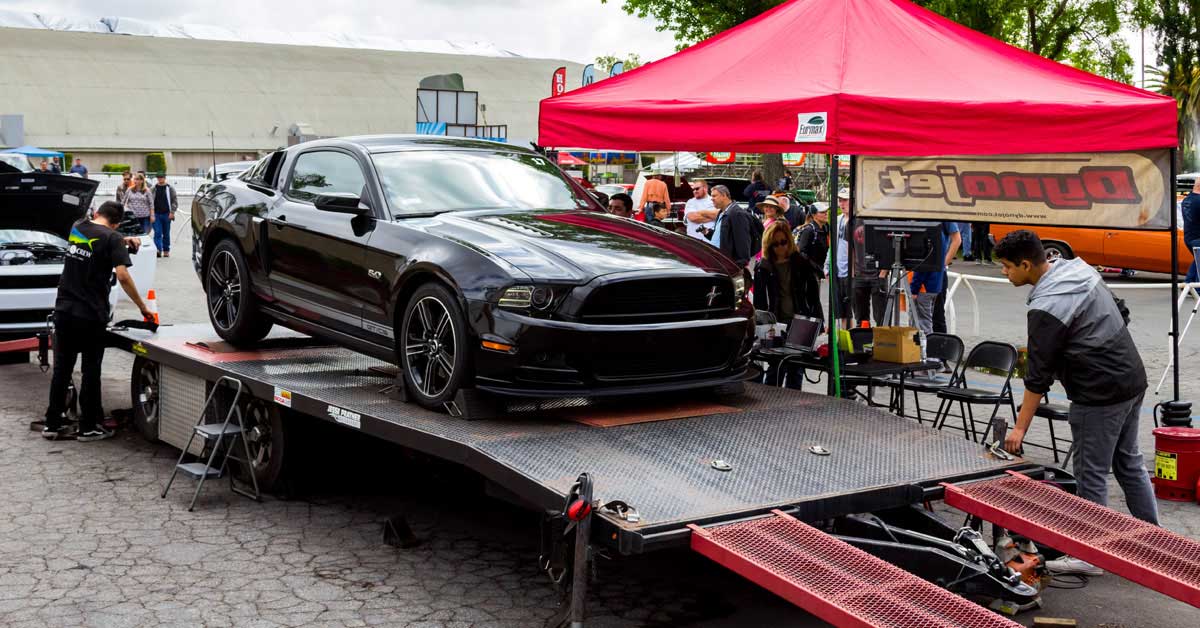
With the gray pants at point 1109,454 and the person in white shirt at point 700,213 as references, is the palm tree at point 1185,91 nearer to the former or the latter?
the person in white shirt at point 700,213

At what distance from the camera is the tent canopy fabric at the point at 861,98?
6676 mm

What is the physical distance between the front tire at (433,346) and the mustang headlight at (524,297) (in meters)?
0.28

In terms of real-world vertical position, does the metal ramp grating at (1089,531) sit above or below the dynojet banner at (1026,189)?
below

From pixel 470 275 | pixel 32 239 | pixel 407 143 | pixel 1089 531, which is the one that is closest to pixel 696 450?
pixel 470 275

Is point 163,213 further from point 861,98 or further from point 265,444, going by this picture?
point 861,98

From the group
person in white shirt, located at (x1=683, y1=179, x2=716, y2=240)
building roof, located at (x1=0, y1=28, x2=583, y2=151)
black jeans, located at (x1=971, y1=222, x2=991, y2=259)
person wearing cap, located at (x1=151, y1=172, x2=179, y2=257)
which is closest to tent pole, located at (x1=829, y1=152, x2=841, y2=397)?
person in white shirt, located at (x1=683, y1=179, x2=716, y2=240)

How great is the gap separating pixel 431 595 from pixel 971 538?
2510mm

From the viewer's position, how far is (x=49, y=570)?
19.5 ft

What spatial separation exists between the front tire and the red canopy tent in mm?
2165

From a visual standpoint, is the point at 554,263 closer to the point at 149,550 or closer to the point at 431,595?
the point at 431,595

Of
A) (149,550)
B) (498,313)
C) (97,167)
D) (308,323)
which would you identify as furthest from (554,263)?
(97,167)

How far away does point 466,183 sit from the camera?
725 centimetres

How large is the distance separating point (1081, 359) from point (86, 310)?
6762 millimetres

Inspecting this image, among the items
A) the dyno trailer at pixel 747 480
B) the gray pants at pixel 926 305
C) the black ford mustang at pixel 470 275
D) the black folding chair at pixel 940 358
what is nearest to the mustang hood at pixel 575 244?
the black ford mustang at pixel 470 275
